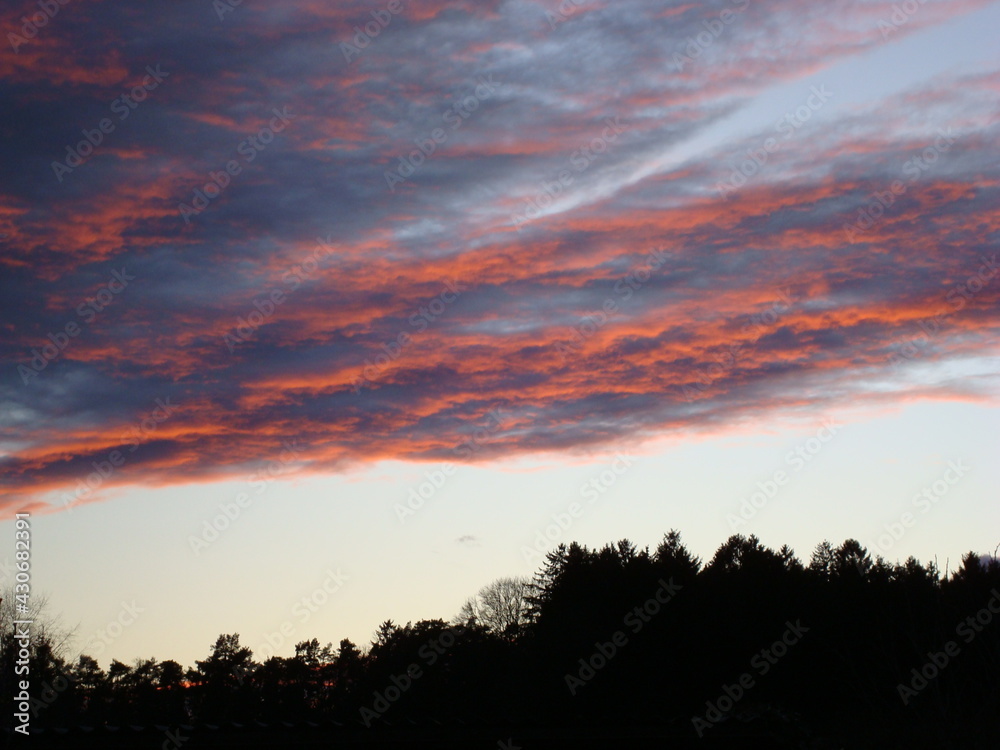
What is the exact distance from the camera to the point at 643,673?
155ft

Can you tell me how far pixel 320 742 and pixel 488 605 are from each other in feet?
189

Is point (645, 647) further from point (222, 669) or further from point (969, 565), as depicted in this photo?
point (222, 669)

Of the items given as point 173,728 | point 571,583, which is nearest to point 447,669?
point 571,583

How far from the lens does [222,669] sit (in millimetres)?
83812
